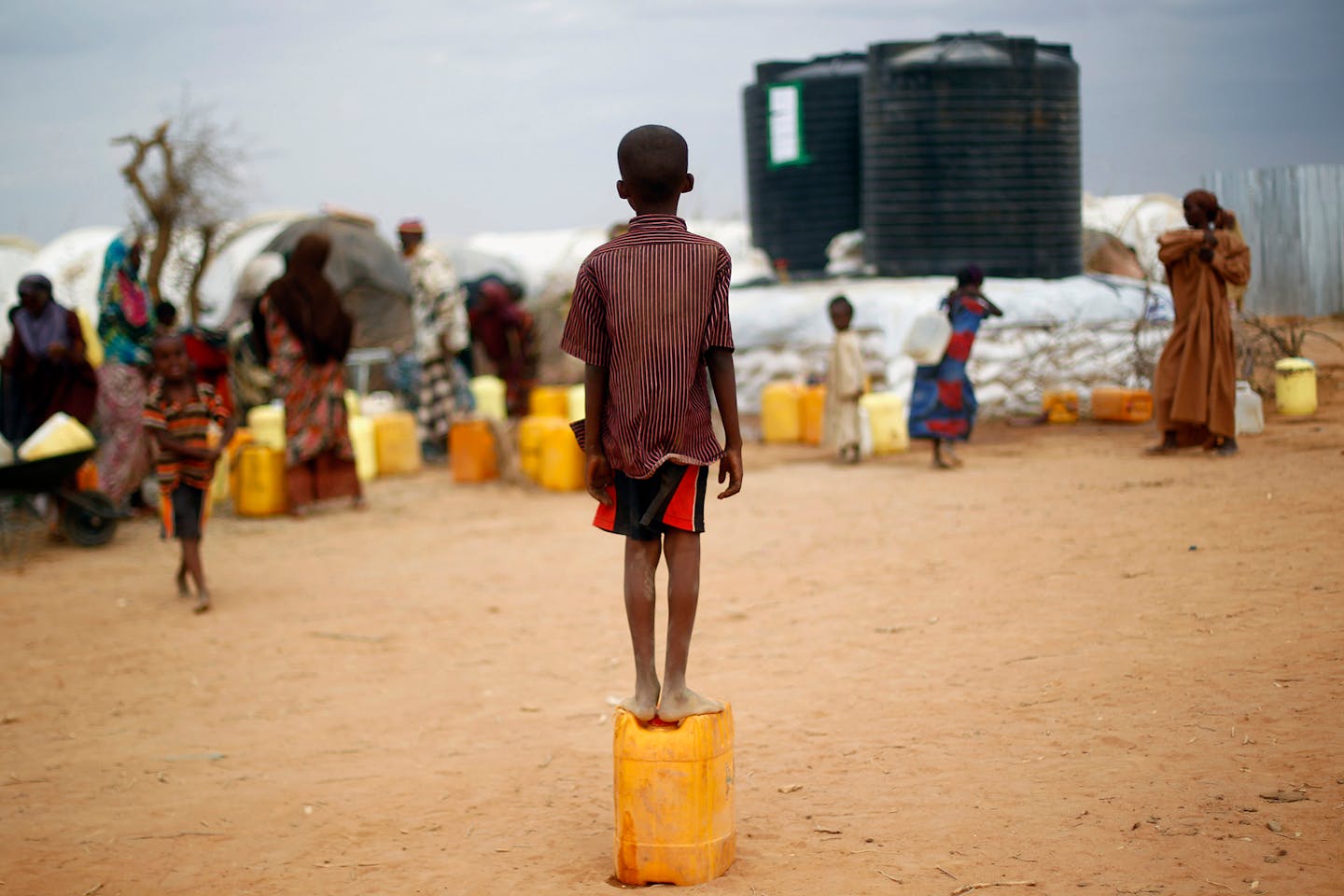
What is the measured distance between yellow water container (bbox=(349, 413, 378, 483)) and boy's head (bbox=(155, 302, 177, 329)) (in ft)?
8.20

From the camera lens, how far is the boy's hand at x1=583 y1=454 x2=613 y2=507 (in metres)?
3.04

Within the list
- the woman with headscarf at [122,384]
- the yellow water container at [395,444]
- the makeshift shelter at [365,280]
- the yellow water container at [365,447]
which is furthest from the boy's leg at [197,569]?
the makeshift shelter at [365,280]

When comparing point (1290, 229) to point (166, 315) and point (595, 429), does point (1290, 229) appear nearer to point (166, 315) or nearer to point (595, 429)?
point (166, 315)

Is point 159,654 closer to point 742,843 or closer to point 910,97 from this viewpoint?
point 742,843

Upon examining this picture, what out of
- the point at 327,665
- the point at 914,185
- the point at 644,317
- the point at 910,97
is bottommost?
the point at 327,665

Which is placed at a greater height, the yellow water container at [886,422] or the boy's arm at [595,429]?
the boy's arm at [595,429]

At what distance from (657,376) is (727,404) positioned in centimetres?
18

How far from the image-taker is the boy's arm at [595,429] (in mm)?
3035

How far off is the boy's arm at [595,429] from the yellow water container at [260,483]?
6794 millimetres

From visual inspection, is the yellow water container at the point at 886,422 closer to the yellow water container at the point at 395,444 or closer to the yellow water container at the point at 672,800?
the yellow water container at the point at 395,444

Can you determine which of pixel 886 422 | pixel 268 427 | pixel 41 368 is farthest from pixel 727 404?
pixel 268 427

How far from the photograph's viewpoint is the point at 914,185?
1250 cm

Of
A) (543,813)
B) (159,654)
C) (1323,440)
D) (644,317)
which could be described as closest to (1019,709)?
(543,813)

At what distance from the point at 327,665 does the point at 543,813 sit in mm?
2121
